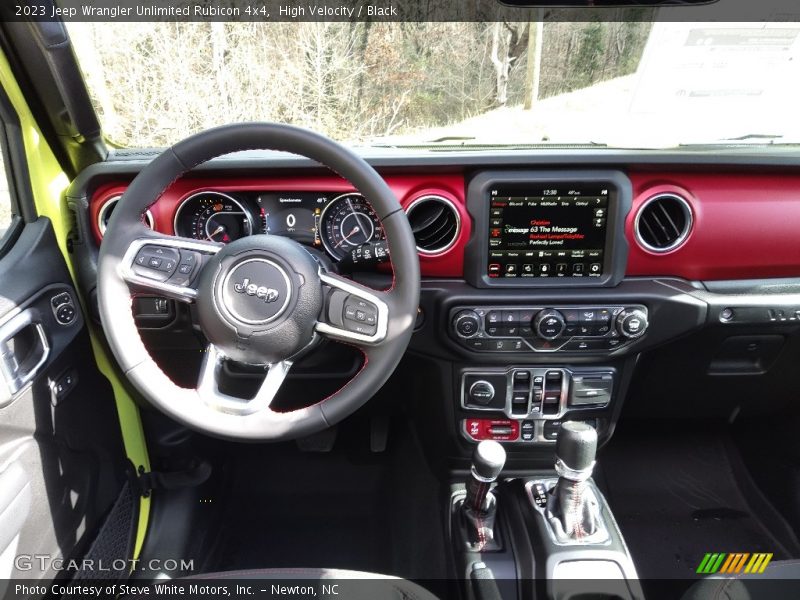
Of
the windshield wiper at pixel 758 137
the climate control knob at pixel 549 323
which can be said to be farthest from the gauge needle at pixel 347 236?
the windshield wiper at pixel 758 137

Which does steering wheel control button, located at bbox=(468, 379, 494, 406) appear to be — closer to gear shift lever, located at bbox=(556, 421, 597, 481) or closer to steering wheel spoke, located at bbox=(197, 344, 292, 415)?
gear shift lever, located at bbox=(556, 421, 597, 481)

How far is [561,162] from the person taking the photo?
167 centimetres

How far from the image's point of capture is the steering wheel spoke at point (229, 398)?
131 centimetres

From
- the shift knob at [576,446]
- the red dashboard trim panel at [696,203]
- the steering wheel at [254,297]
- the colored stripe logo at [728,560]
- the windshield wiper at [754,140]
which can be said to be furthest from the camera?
the colored stripe logo at [728,560]

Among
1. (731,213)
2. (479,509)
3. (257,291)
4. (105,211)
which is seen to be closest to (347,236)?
(257,291)

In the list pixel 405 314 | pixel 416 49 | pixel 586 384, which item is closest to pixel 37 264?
pixel 405 314

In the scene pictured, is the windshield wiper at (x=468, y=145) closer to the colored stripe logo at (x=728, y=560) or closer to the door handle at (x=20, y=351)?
the door handle at (x=20, y=351)

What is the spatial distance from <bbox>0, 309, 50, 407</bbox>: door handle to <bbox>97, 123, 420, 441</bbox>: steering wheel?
0.33m

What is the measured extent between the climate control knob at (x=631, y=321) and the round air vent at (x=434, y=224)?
1.84ft

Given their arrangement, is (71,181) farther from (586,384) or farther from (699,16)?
(699,16)

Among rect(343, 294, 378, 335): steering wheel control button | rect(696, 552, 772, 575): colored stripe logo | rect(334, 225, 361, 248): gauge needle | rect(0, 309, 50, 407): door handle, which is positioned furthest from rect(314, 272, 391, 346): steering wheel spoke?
rect(696, 552, 772, 575): colored stripe logo

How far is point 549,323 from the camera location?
1760 mm

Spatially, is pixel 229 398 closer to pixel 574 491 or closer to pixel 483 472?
pixel 483 472

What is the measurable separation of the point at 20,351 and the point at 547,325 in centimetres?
144
